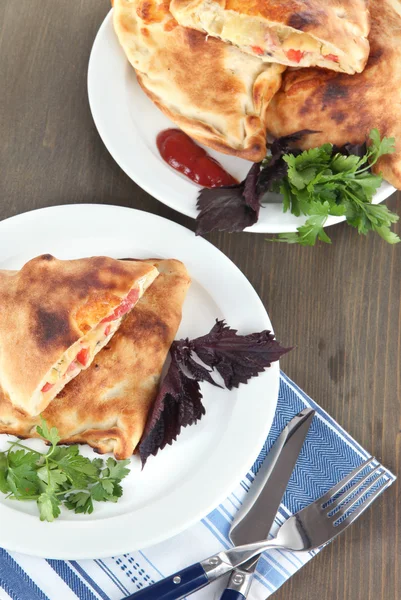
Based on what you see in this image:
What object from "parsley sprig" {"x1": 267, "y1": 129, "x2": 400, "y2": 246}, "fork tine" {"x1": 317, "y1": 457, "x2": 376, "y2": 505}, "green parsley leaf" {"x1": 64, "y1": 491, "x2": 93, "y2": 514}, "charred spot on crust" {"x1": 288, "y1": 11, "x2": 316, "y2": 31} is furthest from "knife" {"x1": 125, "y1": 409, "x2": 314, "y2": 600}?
"charred spot on crust" {"x1": 288, "y1": 11, "x2": 316, "y2": 31}

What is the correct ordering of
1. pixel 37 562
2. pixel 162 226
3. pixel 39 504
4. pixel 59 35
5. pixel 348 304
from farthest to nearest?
pixel 59 35 → pixel 348 304 → pixel 162 226 → pixel 37 562 → pixel 39 504

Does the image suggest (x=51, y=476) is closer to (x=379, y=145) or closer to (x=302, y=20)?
(x=379, y=145)

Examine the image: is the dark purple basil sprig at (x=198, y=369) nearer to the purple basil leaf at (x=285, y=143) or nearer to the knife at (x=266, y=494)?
the knife at (x=266, y=494)

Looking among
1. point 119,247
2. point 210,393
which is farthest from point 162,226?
point 210,393

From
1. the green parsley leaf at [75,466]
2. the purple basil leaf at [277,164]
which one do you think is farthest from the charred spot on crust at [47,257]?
the purple basil leaf at [277,164]

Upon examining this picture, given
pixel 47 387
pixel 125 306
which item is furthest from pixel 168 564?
pixel 125 306

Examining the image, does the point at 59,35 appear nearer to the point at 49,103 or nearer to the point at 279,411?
the point at 49,103
